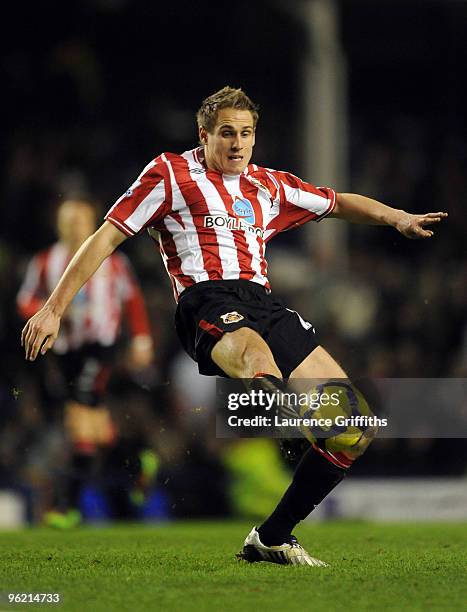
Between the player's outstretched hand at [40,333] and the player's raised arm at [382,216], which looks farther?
the player's raised arm at [382,216]

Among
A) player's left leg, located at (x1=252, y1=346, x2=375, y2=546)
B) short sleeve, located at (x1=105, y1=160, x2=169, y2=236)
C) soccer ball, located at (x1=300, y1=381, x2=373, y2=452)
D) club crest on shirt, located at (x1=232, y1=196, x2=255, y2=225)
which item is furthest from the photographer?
club crest on shirt, located at (x1=232, y1=196, x2=255, y2=225)

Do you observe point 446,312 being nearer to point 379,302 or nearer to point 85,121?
point 379,302

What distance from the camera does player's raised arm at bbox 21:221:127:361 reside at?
225 inches

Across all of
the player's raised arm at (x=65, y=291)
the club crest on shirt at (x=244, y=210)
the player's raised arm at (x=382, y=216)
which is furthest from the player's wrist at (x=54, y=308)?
the player's raised arm at (x=382, y=216)

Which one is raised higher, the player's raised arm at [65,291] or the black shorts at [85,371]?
the player's raised arm at [65,291]

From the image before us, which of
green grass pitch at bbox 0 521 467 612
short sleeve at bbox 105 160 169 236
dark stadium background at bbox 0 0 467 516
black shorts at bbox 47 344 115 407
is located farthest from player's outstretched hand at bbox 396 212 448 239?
dark stadium background at bbox 0 0 467 516

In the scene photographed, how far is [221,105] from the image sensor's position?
6.20m

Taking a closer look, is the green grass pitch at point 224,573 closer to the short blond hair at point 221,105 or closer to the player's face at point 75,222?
the short blond hair at point 221,105

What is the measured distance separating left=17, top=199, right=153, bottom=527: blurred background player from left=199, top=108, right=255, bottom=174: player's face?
335 centimetres

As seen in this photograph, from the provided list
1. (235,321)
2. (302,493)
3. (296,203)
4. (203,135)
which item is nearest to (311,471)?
(302,493)

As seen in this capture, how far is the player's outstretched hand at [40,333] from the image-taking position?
570 cm

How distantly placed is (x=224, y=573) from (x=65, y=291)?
1389 mm

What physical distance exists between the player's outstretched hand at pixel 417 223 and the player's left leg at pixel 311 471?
726 millimetres

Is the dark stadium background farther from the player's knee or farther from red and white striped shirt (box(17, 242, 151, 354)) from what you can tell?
the player's knee
